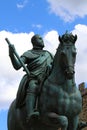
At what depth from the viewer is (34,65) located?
13766 mm

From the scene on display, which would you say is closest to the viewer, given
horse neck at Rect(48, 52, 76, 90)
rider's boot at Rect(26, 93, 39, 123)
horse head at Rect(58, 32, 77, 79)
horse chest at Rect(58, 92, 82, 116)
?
horse head at Rect(58, 32, 77, 79)

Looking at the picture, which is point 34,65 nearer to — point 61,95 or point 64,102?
point 61,95

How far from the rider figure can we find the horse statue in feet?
0.61

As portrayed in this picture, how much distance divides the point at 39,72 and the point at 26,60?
19.8 inches

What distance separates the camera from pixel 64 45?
41.0 ft

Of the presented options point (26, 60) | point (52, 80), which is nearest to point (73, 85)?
point (52, 80)

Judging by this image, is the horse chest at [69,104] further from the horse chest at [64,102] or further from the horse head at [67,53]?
the horse head at [67,53]

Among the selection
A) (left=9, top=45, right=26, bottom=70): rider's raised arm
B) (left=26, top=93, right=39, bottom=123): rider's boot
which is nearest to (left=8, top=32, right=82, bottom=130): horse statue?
(left=26, top=93, right=39, bottom=123): rider's boot

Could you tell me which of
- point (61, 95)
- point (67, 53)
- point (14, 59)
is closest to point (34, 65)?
point (14, 59)

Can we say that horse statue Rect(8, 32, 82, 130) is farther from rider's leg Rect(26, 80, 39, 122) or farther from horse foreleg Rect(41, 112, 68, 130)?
rider's leg Rect(26, 80, 39, 122)

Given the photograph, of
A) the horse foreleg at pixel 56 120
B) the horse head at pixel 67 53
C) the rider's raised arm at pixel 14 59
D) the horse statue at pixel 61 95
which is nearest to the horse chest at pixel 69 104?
the horse statue at pixel 61 95

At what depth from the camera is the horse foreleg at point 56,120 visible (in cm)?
1240

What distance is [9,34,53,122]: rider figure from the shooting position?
43.0 feet

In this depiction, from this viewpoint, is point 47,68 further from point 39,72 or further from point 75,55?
point 75,55
